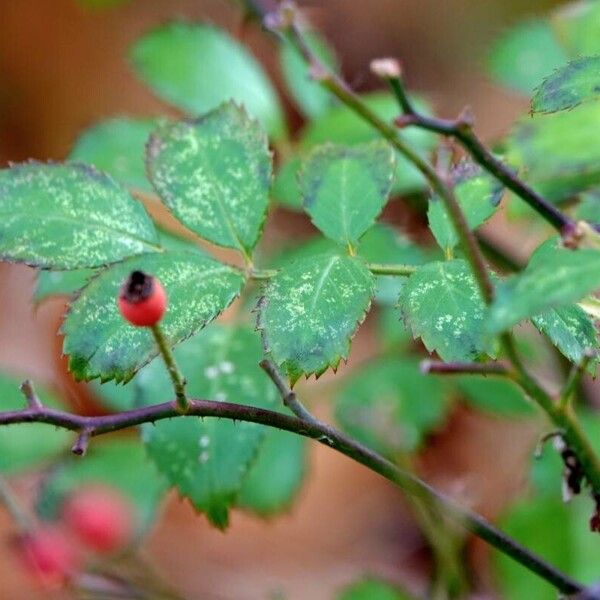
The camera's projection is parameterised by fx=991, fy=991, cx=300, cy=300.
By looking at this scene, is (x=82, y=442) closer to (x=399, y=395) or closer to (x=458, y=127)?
(x=458, y=127)

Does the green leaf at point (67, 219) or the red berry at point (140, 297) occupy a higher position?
the green leaf at point (67, 219)

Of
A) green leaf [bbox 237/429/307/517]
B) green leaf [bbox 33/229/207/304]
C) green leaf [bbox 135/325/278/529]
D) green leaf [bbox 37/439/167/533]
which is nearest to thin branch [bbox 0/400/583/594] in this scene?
green leaf [bbox 135/325/278/529]

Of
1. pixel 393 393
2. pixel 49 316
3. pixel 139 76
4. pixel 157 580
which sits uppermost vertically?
pixel 49 316

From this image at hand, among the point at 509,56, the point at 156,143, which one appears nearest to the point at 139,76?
the point at 509,56

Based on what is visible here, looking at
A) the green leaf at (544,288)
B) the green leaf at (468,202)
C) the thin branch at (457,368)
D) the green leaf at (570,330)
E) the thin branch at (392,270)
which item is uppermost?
the green leaf at (468,202)

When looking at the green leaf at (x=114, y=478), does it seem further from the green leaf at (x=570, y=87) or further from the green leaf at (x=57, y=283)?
the green leaf at (x=570, y=87)

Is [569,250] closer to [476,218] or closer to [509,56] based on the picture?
[476,218]

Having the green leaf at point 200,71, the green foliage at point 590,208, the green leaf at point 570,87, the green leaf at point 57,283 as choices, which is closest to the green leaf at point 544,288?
the green leaf at point 570,87
